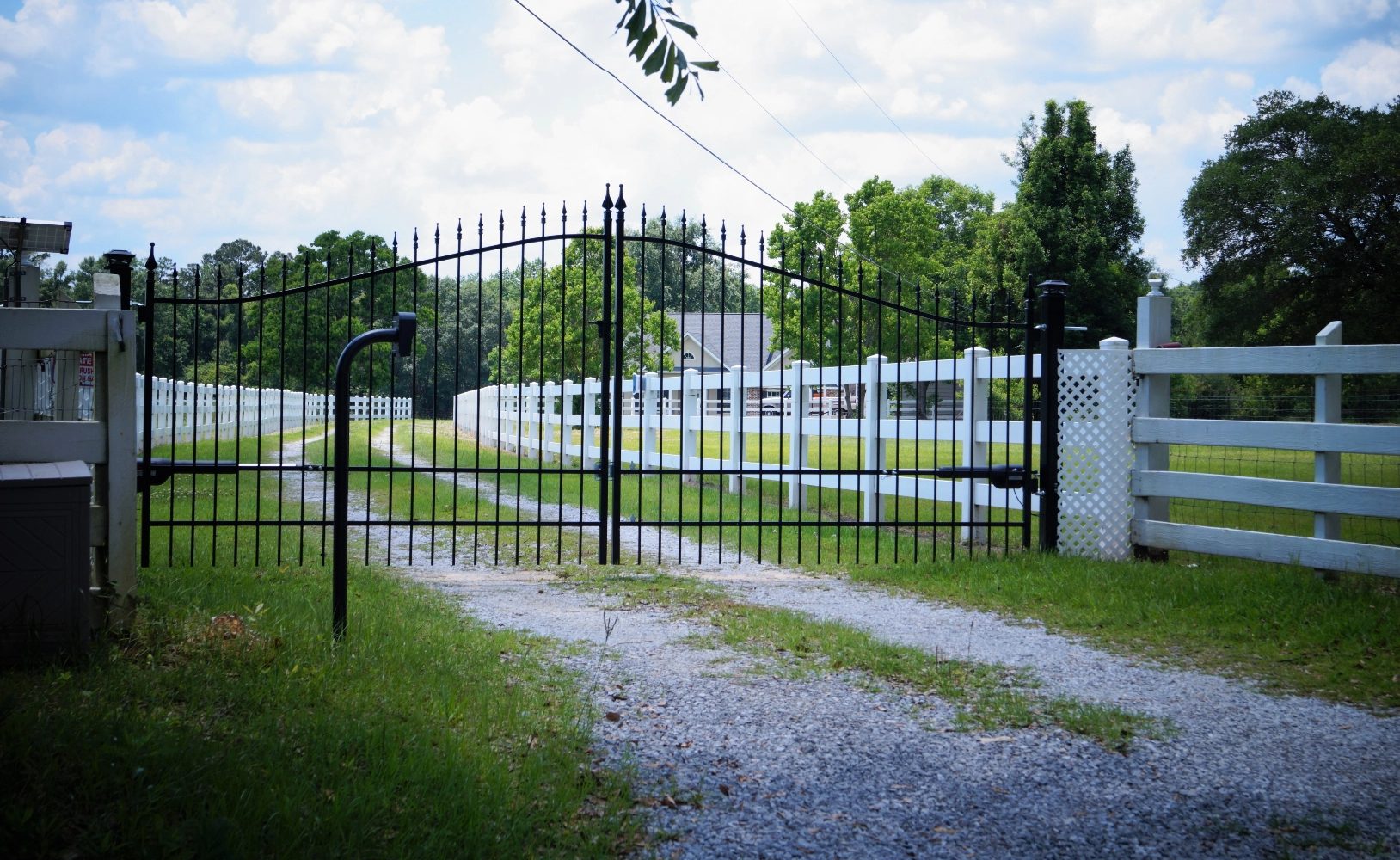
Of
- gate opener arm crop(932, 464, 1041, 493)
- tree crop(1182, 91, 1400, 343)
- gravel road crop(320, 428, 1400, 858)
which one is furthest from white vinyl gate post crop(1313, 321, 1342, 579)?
tree crop(1182, 91, 1400, 343)

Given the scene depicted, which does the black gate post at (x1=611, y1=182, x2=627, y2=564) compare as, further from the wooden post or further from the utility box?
the utility box

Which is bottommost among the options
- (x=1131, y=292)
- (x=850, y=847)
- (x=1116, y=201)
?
(x=850, y=847)

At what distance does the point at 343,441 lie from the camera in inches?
191

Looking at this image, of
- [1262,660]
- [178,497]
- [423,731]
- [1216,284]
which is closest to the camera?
[423,731]

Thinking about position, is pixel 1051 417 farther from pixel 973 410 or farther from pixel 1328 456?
pixel 1328 456

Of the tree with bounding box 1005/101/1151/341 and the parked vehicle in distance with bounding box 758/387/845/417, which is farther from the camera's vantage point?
the tree with bounding box 1005/101/1151/341

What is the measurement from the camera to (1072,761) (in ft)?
12.4

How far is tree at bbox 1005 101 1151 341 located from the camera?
26.8 meters

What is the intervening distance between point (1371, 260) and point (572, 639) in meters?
30.4

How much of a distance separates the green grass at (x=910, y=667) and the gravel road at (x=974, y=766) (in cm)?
11

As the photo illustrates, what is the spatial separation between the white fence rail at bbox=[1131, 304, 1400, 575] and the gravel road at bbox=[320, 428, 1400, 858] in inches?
101

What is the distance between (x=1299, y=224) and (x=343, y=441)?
102ft

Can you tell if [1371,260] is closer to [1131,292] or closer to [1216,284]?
[1216,284]

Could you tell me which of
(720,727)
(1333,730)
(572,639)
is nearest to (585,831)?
(720,727)
